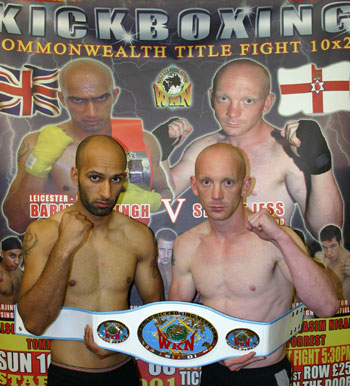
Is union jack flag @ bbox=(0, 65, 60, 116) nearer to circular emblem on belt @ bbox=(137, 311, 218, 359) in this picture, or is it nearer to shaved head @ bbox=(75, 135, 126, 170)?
shaved head @ bbox=(75, 135, 126, 170)

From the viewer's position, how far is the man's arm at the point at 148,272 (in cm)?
217

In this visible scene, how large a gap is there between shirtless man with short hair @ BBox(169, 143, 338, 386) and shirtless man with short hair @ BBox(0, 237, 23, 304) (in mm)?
932

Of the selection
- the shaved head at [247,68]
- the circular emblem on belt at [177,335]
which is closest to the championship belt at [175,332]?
the circular emblem on belt at [177,335]

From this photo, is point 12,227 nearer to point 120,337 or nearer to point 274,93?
point 120,337

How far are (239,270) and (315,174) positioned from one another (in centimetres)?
70

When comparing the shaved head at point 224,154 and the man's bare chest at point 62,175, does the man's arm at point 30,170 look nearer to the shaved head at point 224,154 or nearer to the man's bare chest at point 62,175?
the man's bare chest at point 62,175

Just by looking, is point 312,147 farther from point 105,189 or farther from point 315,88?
point 105,189

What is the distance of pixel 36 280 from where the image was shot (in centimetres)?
201

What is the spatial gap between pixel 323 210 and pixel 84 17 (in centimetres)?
168

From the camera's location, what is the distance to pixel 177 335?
1950 millimetres

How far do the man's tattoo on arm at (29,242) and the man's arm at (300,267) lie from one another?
105cm

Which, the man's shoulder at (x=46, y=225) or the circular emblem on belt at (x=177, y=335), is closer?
the circular emblem on belt at (x=177, y=335)

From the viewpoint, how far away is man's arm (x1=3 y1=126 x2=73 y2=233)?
2256 millimetres

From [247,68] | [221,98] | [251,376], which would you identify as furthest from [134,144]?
[251,376]
